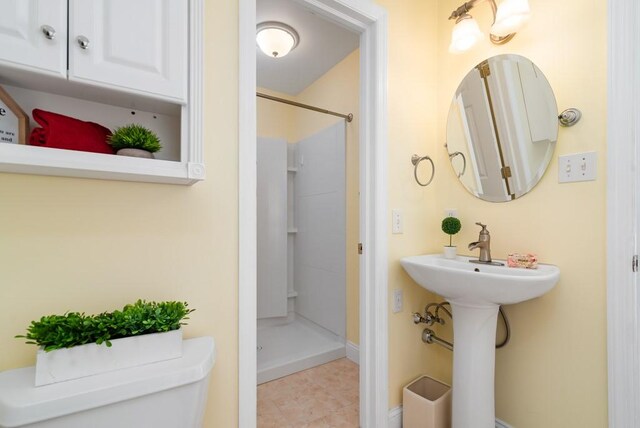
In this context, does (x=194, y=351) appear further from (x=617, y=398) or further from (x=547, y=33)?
(x=547, y=33)

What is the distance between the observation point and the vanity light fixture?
1.24 metres

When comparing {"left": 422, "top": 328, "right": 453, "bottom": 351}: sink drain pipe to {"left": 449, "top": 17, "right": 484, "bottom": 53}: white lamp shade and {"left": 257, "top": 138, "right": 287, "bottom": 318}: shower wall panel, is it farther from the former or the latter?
{"left": 257, "top": 138, "right": 287, "bottom": 318}: shower wall panel

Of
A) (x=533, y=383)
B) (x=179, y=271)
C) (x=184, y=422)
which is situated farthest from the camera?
(x=533, y=383)

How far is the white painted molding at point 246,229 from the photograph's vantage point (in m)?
1.04

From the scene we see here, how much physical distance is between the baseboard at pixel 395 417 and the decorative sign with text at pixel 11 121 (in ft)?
5.96

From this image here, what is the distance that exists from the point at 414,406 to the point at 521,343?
59 centimetres

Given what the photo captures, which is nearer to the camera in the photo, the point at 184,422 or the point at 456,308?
the point at 184,422

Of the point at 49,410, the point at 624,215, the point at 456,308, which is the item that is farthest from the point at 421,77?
the point at 49,410

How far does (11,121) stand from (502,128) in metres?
1.82

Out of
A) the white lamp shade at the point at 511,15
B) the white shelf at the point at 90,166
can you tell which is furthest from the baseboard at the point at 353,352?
the white lamp shade at the point at 511,15

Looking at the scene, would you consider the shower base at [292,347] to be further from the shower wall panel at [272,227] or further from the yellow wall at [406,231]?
the yellow wall at [406,231]

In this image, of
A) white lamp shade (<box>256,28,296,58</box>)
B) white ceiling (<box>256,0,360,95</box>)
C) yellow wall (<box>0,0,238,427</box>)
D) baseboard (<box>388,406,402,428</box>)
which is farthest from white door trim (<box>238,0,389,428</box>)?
white lamp shade (<box>256,28,296,58</box>)

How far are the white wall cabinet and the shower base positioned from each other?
1652 millimetres

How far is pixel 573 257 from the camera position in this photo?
1.16 meters
